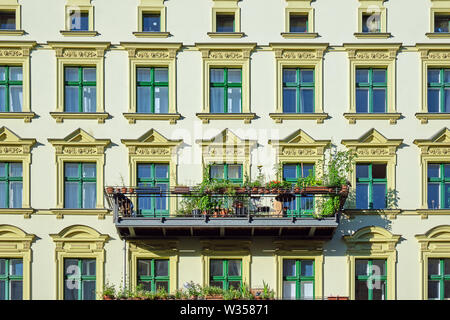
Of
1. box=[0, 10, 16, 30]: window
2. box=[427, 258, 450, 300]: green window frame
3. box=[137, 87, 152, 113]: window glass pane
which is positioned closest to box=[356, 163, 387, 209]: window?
box=[427, 258, 450, 300]: green window frame

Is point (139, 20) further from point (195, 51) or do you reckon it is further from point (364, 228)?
point (364, 228)

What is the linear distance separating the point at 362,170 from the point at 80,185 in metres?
7.92

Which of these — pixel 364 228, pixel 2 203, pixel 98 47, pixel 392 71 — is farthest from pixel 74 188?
pixel 392 71

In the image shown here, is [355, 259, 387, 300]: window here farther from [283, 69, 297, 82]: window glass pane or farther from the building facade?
Result: [283, 69, 297, 82]: window glass pane

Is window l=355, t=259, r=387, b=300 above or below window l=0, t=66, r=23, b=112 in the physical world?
below

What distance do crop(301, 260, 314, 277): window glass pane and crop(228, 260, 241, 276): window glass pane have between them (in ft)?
5.81

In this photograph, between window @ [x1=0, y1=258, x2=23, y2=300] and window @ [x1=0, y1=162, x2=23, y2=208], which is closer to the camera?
window @ [x1=0, y1=258, x2=23, y2=300]

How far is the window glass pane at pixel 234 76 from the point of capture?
850 inches

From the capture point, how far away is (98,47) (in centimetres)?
2134

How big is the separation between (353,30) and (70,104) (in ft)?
27.3

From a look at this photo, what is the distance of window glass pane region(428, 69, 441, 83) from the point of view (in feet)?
71.2

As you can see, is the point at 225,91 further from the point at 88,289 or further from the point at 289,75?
the point at 88,289

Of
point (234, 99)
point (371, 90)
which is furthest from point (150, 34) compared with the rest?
point (371, 90)

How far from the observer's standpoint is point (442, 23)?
22.0 meters
